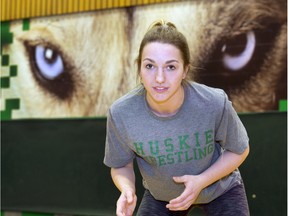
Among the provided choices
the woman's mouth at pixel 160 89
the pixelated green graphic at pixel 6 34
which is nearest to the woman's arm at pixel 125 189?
the woman's mouth at pixel 160 89

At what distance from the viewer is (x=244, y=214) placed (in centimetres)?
162

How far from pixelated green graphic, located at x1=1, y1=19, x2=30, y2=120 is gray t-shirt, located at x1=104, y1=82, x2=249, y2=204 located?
2.16 m

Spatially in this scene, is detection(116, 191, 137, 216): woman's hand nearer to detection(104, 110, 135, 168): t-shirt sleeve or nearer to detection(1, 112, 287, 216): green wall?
detection(104, 110, 135, 168): t-shirt sleeve

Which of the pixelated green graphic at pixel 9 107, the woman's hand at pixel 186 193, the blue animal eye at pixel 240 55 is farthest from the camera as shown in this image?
the pixelated green graphic at pixel 9 107

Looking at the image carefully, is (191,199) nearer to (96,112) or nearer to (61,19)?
(96,112)

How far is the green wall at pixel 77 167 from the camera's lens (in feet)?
9.32

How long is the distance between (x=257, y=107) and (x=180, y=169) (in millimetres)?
1398

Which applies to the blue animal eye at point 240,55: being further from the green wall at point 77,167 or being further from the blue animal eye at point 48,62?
the blue animal eye at point 48,62

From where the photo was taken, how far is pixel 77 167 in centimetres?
339

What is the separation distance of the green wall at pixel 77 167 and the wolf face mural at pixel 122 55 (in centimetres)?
10

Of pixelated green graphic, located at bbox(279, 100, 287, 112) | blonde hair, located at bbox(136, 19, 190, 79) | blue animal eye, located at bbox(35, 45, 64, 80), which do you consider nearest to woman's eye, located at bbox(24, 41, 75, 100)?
blue animal eye, located at bbox(35, 45, 64, 80)

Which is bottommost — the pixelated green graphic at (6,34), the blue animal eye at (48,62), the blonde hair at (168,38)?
the blue animal eye at (48,62)

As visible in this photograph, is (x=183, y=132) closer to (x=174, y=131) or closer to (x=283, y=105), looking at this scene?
(x=174, y=131)

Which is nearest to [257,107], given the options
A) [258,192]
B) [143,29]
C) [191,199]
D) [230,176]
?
[258,192]
